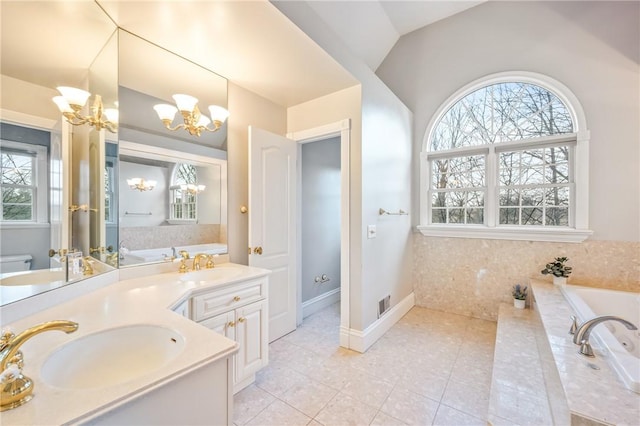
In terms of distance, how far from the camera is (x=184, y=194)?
209cm

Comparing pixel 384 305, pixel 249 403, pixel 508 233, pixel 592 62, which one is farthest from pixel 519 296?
pixel 249 403

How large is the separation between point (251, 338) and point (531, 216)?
317 centimetres

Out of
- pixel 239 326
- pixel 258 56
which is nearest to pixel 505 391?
pixel 239 326

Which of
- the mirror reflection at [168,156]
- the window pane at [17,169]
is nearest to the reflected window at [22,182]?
the window pane at [17,169]

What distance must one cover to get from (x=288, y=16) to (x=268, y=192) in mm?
1337

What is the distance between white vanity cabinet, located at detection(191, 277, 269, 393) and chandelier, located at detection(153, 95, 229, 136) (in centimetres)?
128

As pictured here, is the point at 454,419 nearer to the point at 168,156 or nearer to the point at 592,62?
the point at 168,156

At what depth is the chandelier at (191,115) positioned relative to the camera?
1.92m

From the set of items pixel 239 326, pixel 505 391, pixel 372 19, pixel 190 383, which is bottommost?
pixel 505 391

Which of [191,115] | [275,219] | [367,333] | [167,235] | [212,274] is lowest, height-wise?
→ [367,333]

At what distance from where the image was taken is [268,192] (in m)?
2.46

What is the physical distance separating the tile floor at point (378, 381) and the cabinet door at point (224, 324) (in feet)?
1.59

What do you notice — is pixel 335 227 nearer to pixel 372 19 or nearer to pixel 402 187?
pixel 402 187

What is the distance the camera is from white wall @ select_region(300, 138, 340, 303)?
10.9ft
